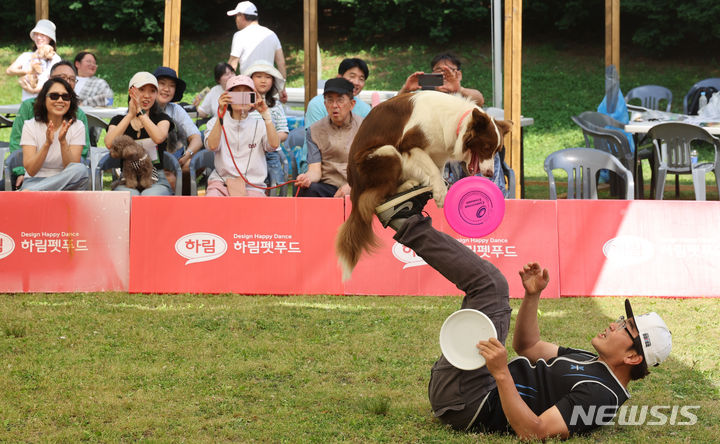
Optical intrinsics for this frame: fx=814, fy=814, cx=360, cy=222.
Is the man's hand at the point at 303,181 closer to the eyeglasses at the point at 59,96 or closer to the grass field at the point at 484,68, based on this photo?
the eyeglasses at the point at 59,96

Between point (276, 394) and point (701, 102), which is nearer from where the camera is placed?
point (276, 394)

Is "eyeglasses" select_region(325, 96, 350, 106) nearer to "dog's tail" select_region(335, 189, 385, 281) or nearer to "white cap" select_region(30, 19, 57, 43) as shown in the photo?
"dog's tail" select_region(335, 189, 385, 281)

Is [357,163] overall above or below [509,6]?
below

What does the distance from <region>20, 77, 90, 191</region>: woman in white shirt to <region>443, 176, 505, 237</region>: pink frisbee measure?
5.14 meters

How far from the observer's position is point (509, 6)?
10.4 m

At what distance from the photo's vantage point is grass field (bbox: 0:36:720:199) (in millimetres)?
21688

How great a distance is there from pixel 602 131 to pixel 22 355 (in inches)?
349

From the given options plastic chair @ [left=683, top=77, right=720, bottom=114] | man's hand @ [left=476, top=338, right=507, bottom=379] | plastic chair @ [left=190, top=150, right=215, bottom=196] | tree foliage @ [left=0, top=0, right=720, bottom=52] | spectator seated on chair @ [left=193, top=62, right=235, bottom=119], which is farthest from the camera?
tree foliage @ [left=0, top=0, right=720, bottom=52]

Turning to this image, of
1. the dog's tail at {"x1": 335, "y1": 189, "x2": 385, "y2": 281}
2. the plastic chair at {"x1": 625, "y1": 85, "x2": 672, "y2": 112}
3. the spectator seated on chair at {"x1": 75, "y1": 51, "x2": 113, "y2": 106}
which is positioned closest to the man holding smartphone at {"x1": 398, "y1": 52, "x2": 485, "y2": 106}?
the dog's tail at {"x1": 335, "y1": 189, "x2": 385, "y2": 281}

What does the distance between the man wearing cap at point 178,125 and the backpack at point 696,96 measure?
334 inches

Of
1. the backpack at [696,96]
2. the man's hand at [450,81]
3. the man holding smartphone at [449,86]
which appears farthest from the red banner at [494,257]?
the backpack at [696,96]

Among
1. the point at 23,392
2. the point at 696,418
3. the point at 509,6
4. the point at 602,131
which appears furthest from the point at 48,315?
the point at 602,131

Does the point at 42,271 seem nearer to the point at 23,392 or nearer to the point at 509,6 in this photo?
the point at 23,392

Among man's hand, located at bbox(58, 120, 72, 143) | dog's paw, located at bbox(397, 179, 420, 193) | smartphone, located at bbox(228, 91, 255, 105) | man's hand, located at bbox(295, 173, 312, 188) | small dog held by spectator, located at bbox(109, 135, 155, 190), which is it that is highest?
smartphone, located at bbox(228, 91, 255, 105)
